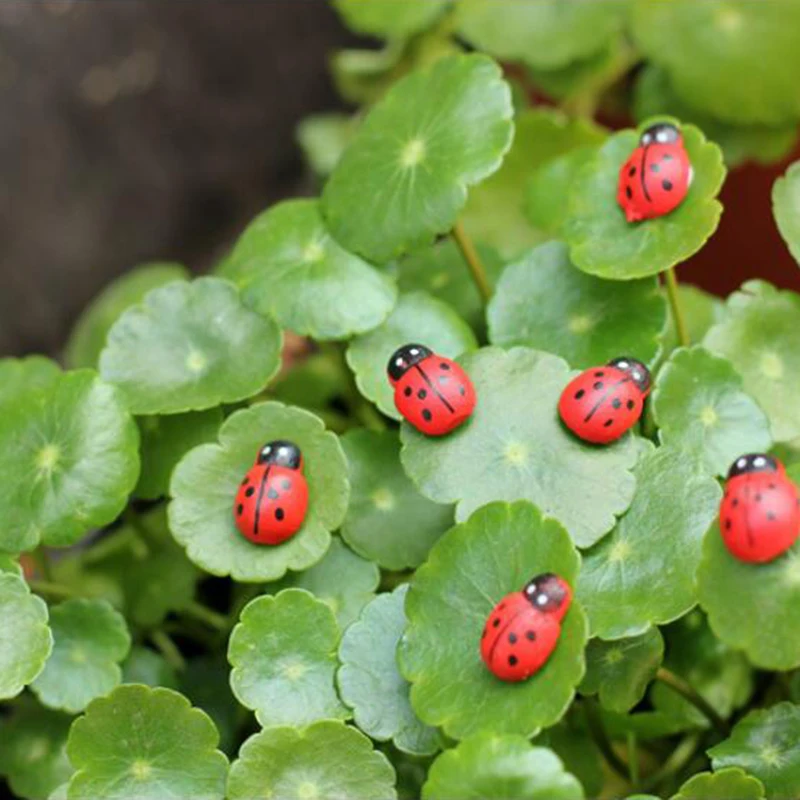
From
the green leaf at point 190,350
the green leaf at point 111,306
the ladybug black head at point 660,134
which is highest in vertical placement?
the ladybug black head at point 660,134

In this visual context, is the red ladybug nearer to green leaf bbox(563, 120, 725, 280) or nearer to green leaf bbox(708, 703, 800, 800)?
green leaf bbox(563, 120, 725, 280)

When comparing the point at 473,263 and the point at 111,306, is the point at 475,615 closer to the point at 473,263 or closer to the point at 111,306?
the point at 473,263

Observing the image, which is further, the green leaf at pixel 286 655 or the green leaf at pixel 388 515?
the green leaf at pixel 388 515

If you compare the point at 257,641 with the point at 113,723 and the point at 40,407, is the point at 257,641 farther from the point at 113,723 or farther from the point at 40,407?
the point at 40,407

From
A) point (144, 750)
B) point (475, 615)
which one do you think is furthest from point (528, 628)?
point (144, 750)

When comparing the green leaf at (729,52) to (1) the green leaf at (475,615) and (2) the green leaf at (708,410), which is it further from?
A: (1) the green leaf at (475,615)

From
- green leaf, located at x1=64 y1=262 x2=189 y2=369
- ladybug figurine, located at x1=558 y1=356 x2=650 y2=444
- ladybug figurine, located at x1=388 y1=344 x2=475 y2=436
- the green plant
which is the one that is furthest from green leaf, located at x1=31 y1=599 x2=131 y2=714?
green leaf, located at x1=64 y1=262 x2=189 y2=369

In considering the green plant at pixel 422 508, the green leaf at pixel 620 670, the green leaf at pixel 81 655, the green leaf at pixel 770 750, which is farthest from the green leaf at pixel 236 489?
the green leaf at pixel 770 750
